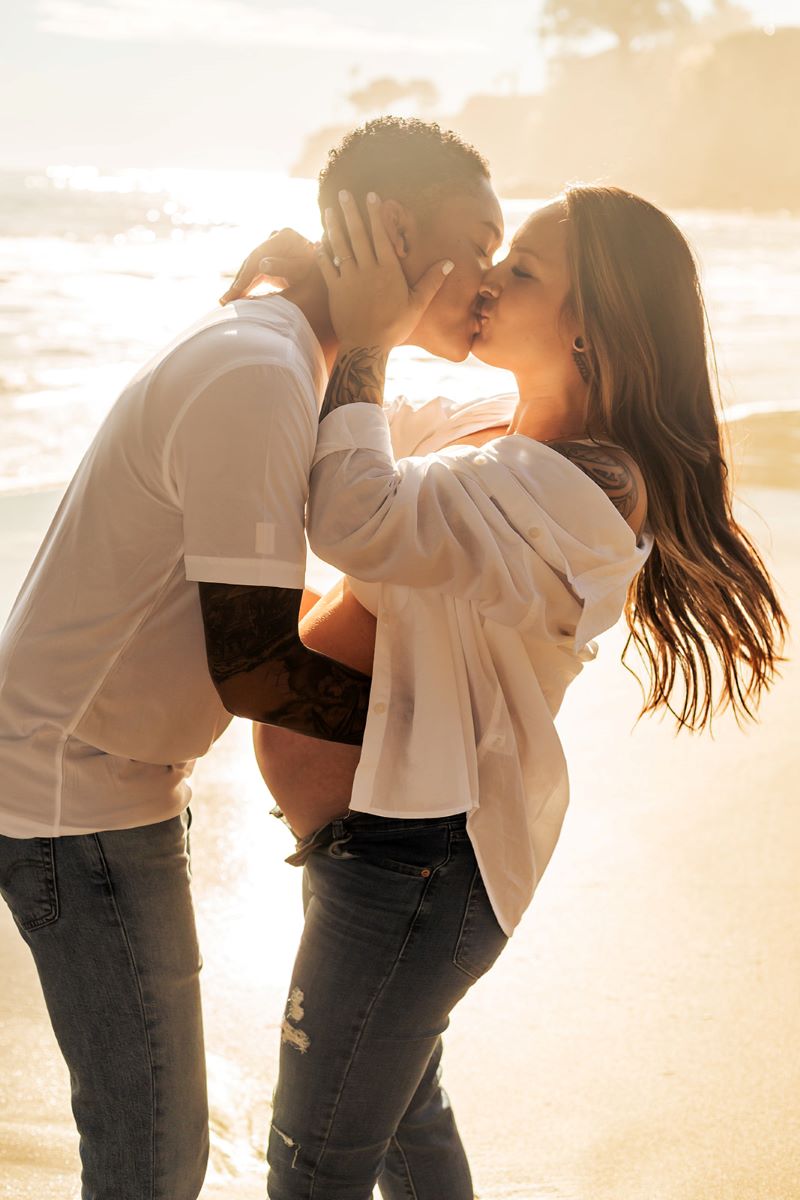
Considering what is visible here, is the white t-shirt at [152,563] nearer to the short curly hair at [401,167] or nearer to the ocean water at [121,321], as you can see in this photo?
the short curly hair at [401,167]

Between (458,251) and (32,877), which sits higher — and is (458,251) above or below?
above

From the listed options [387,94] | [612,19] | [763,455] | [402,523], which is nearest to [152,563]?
[402,523]

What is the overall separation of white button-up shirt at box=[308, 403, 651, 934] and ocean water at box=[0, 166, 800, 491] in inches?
32.5

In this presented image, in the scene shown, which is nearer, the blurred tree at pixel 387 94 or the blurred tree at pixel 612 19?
the blurred tree at pixel 612 19

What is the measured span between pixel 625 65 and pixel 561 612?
132m

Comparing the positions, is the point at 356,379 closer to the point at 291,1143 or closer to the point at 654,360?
the point at 654,360

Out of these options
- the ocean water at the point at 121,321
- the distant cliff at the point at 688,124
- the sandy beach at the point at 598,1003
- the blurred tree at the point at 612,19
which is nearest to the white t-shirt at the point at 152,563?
the ocean water at the point at 121,321

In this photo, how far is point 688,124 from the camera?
9850 cm

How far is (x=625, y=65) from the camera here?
120500mm

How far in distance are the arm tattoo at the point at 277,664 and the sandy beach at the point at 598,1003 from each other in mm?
1494

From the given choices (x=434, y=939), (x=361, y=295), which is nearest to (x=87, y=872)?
(x=434, y=939)

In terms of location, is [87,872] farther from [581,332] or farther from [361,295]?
[581,332]

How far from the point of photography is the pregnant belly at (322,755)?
223cm

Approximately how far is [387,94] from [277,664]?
6478 inches
